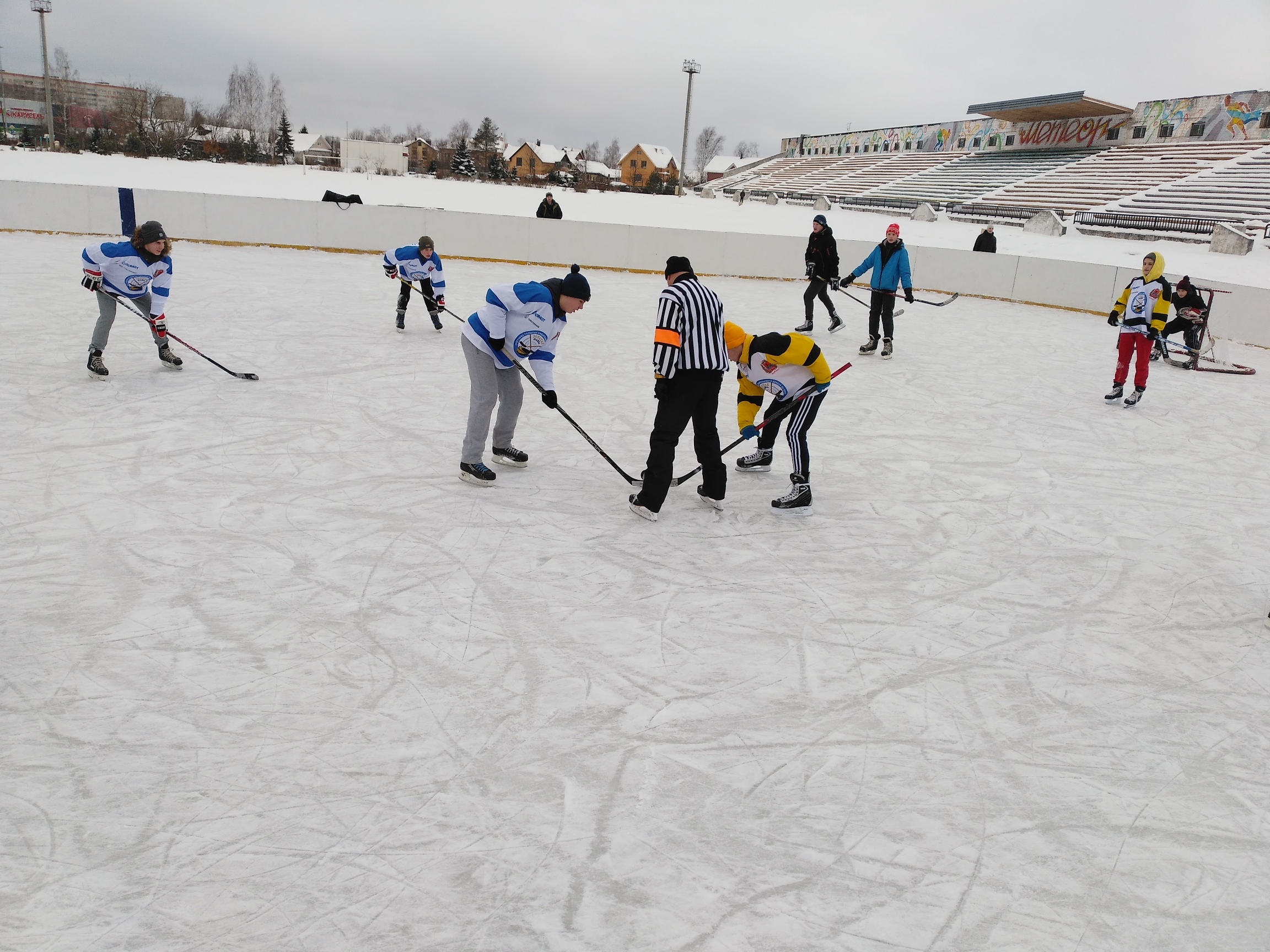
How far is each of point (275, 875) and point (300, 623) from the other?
1124 millimetres

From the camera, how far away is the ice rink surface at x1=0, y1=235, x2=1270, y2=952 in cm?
183

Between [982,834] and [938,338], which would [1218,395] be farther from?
[982,834]

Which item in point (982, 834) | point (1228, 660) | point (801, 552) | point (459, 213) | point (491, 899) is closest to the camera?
point (491, 899)

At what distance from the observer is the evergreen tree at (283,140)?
4769 cm

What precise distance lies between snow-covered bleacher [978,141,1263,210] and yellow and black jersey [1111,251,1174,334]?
71.9 ft

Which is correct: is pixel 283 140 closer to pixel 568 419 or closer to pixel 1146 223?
pixel 1146 223

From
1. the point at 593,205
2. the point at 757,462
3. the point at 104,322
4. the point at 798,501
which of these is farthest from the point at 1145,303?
the point at 593,205

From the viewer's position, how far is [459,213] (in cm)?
1277

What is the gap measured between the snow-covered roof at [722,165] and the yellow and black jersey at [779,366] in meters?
61.5

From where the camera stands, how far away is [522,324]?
396cm

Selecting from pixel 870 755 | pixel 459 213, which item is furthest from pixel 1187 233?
pixel 870 755

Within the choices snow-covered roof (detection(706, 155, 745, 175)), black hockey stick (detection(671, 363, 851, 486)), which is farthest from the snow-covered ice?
snow-covered roof (detection(706, 155, 745, 175))

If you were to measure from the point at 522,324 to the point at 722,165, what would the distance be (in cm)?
6484

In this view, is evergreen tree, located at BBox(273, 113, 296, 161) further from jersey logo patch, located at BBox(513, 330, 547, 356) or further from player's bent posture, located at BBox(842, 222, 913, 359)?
jersey logo patch, located at BBox(513, 330, 547, 356)
